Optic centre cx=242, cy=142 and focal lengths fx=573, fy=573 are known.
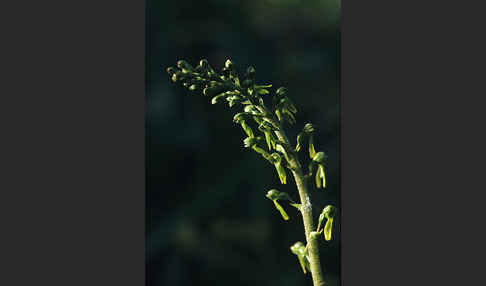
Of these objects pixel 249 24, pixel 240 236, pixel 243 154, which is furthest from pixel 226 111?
pixel 240 236

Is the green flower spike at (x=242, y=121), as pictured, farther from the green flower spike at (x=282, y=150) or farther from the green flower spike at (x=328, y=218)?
the green flower spike at (x=328, y=218)

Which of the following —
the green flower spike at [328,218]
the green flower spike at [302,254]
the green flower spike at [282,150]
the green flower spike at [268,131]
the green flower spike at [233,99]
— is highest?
the green flower spike at [233,99]

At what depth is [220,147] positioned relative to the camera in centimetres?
289

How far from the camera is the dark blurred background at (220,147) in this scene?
2.75m

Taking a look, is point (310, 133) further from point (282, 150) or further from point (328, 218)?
point (328, 218)

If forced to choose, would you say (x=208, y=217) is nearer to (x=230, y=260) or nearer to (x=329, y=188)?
(x=230, y=260)

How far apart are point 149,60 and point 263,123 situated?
2.55 ft

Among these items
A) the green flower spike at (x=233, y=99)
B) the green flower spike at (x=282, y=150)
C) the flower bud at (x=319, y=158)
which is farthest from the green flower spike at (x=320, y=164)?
the green flower spike at (x=233, y=99)

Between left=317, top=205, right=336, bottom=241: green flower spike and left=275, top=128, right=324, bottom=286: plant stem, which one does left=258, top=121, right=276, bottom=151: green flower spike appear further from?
left=317, top=205, right=336, bottom=241: green flower spike

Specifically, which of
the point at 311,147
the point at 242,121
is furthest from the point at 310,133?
the point at 242,121

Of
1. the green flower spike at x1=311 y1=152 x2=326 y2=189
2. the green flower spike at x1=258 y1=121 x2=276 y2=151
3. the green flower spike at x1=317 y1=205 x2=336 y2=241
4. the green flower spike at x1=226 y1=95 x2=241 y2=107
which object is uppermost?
the green flower spike at x1=226 y1=95 x2=241 y2=107

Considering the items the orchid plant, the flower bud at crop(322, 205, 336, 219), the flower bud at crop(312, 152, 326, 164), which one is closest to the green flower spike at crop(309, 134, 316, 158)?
the orchid plant

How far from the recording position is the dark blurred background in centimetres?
275

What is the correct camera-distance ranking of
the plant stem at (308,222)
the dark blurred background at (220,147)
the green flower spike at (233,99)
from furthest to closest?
1. the dark blurred background at (220,147)
2. the green flower spike at (233,99)
3. the plant stem at (308,222)
